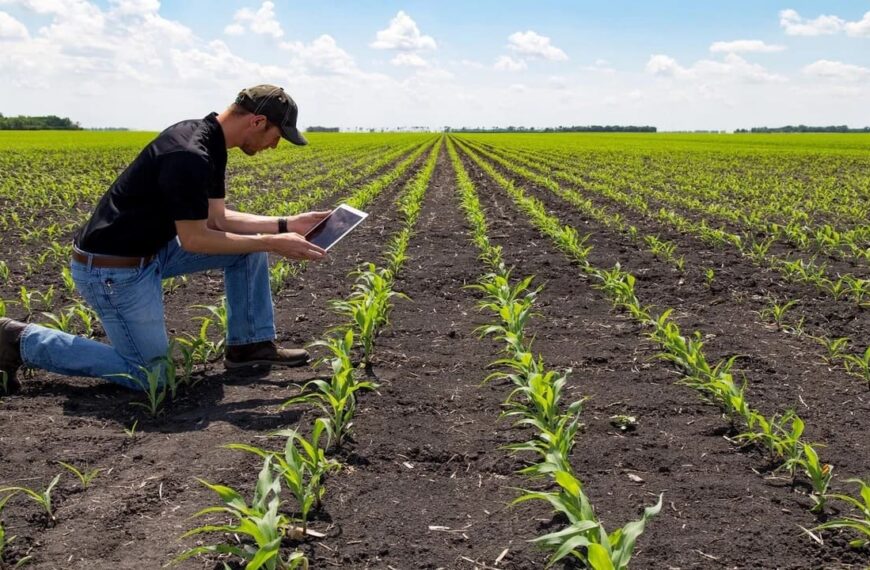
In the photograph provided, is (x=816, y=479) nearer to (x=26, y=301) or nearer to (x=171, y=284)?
(x=26, y=301)

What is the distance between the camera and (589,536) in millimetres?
2309

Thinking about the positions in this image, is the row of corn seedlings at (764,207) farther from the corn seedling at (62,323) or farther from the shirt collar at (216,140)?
the corn seedling at (62,323)

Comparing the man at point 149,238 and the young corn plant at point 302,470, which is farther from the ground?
the man at point 149,238

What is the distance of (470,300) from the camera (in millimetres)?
6680

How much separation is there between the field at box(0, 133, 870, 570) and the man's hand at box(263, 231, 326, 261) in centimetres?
64

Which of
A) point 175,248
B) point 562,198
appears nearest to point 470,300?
point 175,248

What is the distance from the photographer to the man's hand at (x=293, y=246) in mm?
4223

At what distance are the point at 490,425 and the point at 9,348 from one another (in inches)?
108

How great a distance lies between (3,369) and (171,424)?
116 cm

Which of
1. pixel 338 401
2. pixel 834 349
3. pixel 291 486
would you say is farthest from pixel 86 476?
pixel 834 349

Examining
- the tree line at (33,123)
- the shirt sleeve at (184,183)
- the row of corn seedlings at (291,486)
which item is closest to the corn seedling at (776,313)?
the row of corn seedlings at (291,486)

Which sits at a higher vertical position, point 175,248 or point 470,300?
point 175,248

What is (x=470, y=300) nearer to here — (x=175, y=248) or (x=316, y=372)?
(x=316, y=372)

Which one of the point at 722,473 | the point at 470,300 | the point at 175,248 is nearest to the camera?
the point at 722,473
